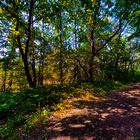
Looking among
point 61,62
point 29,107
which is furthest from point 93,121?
point 61,62

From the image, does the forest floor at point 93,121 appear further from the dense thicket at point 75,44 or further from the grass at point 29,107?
the dense thicket at point 75,44

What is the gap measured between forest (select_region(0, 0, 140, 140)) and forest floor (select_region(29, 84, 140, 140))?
31 millimetres

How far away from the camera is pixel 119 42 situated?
2009cm

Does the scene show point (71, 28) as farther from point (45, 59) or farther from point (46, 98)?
point (46, 98)

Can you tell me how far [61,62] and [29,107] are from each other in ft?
40.7

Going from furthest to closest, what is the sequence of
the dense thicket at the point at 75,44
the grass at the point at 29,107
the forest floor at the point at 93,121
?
the dense thicket at the point at 75,44 → the grass at the point at 29,107 → the forest floor at the point at 93,121

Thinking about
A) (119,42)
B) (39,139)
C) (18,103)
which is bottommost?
(39,139)

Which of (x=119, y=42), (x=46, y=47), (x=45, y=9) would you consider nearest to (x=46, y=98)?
(x=45, y=9)

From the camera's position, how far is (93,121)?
6570 millimetres

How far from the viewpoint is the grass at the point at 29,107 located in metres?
6.33

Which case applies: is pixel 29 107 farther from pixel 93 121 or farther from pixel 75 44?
pixel 75 44

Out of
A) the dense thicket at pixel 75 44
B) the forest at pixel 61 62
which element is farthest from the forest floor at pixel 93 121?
the dense thicket at pixel 75 44

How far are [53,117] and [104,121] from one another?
1.78 metres

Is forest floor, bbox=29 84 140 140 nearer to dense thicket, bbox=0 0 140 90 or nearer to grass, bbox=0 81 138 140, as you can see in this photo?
grass, bbox=0 81 138 140
